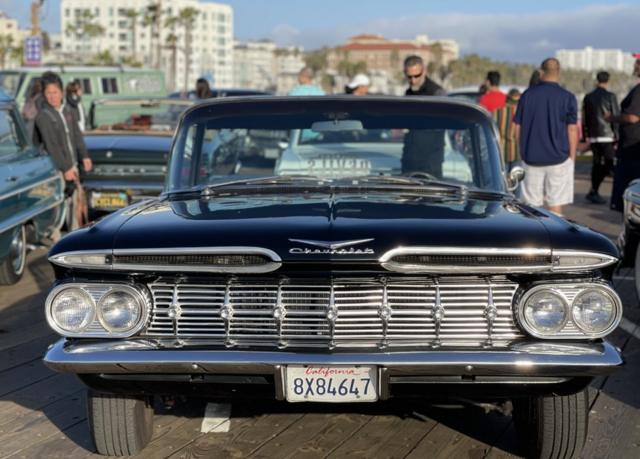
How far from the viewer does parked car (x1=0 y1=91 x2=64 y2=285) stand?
845 centimetres

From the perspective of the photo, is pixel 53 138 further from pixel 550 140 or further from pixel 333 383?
pixel 333 383

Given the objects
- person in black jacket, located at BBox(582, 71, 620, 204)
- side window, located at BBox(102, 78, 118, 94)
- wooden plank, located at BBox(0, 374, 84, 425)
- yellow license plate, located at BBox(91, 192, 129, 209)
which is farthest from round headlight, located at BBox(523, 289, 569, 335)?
side window, located at BBox(102, 78, 118, 94)

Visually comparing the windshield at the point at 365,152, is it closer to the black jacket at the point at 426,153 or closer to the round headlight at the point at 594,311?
the black jacket at the point at 426,153

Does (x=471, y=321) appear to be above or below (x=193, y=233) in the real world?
below

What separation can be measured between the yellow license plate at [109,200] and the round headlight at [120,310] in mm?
7283

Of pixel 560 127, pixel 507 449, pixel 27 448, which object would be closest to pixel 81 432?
pixel 27 448

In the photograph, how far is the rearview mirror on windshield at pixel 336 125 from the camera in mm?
5523

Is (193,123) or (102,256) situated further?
(193,123)

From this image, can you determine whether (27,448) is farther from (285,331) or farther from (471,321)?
(471,321)

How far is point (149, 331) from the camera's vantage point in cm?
399

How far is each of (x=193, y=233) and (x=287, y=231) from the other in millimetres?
364

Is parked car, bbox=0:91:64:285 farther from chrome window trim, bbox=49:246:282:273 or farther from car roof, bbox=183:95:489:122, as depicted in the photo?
chrome window trim, bbox=49:246:282:273

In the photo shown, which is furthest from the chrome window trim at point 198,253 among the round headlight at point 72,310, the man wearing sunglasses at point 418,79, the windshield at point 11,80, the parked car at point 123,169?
the windshield at point 11,80

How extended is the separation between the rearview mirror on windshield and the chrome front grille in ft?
5.85
